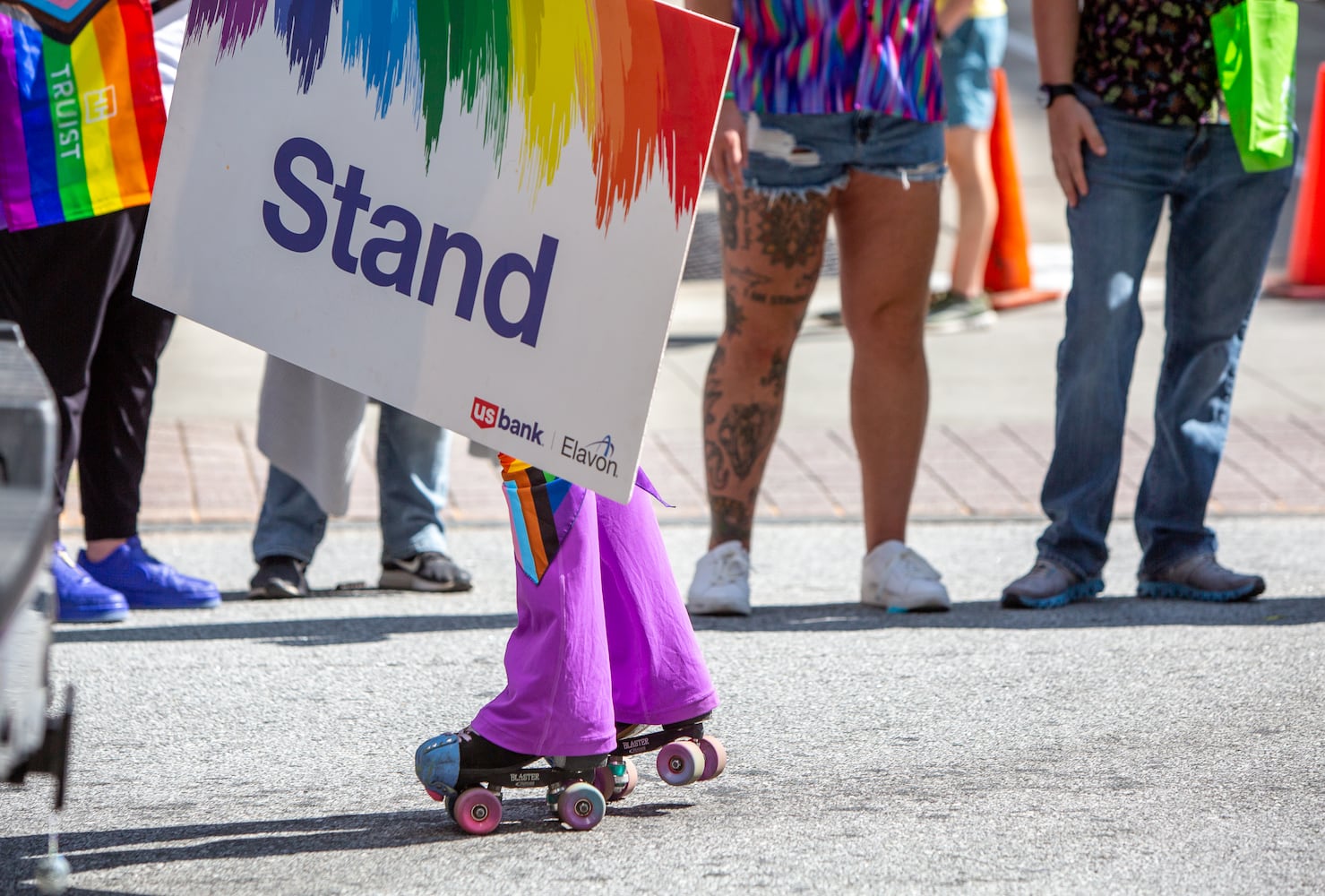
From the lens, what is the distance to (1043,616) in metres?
4.43

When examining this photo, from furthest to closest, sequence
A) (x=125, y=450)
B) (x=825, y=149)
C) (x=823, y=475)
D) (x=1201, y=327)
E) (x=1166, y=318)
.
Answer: (x=823, y=475), (x=1166, y=318), (x=1201, y=327), (x=125, y=450), (x=825, y=149)

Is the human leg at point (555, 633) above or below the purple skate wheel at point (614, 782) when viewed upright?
above

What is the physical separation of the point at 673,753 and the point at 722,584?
1297 millimetres

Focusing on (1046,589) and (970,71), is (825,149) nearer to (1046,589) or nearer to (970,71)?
(1046,589)

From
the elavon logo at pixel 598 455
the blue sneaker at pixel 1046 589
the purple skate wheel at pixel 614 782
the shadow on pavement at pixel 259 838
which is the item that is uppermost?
the elavon logo at pixel 598 455

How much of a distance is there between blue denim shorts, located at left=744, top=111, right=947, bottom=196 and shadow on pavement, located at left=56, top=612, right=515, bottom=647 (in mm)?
1209

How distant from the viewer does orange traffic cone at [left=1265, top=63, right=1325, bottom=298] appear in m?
8.21

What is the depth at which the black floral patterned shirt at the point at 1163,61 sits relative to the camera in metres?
4.33

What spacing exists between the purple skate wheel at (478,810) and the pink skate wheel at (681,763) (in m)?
0.29

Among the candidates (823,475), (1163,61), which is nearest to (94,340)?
(823,475)

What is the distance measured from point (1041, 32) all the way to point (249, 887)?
108 inches

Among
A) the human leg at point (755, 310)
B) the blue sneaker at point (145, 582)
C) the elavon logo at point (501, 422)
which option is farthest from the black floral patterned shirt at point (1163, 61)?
the blue sneaker at point (145, 582)

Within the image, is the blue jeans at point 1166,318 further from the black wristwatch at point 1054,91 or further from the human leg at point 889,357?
the human leg at point 889,357

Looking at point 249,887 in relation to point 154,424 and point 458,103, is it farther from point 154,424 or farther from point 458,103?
point 154,424
